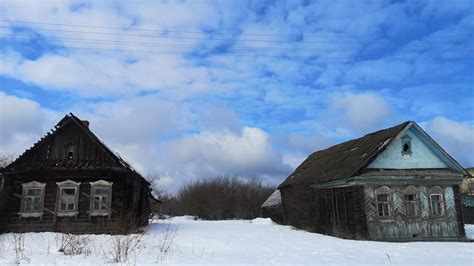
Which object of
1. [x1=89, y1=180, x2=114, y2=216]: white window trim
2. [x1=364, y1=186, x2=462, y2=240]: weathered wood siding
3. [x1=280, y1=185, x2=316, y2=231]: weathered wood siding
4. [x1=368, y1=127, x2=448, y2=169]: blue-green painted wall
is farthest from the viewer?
[x1=280, y1=185, x2=316, y2=231]: weathered wood siding

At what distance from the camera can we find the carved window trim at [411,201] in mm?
20484

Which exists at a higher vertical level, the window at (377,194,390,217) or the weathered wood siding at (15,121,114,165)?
the weathered wood siding at (15,121,114,165)

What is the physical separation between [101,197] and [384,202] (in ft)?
48.8

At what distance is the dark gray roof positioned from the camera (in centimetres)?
2089

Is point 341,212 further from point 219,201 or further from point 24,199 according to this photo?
point 219,201

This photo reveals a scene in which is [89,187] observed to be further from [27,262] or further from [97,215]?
[27,262]

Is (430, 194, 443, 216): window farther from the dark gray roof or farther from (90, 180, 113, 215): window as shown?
(90, 180, 113, 215): window

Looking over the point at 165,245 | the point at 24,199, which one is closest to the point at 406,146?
the point at 165,245

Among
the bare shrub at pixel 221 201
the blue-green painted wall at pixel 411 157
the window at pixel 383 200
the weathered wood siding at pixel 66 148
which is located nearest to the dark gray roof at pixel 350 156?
the blue-green painted wall at pixel 411 157

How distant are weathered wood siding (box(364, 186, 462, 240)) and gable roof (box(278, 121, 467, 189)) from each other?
1596 millimetres

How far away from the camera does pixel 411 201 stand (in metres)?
20.7

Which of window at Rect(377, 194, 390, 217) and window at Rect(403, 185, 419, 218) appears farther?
window at Rect(403, 185, 419, 218)

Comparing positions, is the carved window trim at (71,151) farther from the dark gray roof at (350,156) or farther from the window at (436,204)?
the window at (436,204)

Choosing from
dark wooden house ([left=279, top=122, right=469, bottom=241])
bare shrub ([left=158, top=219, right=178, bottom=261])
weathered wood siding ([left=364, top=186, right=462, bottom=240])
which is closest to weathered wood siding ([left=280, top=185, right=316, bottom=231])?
dark wooden house ([left=279, top=122, right=469, bottom=241])
